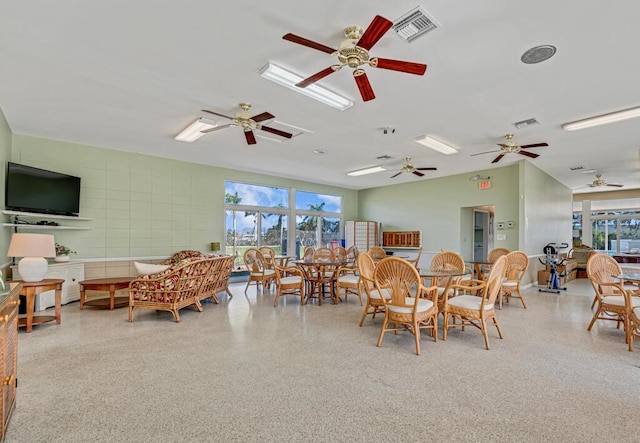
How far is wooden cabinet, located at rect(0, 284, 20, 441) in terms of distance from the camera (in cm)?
180

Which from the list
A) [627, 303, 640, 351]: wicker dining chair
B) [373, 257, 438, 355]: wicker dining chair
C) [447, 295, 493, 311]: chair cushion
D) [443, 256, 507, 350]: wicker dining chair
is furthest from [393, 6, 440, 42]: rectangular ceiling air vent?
[627, 303, 640, 351]: wicker dining chair

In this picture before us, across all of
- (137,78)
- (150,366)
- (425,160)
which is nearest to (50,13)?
(137,78)

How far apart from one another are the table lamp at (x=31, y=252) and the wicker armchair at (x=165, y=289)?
1.08m

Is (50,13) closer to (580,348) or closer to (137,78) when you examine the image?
(137,78)

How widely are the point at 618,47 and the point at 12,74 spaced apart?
619 cm

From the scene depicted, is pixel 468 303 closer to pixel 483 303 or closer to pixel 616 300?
pixel 483 303

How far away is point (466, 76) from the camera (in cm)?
349

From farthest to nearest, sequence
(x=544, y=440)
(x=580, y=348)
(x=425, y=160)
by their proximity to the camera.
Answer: (x=425, y=160), (x=580, y=348), (x=544, y=440)

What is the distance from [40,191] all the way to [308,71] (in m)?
5.06

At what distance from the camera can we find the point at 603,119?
181 inches

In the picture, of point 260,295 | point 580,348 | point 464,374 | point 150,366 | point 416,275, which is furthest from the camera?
point 260,295

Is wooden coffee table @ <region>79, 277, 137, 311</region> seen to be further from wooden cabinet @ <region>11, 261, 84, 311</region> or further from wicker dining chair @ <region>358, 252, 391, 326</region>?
wicker dining chair @ <region>358, 252, 391, 326</region>

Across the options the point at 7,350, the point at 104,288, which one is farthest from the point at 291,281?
the point at 7,350

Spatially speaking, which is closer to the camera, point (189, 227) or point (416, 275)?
point (416, 275)
